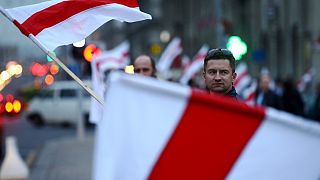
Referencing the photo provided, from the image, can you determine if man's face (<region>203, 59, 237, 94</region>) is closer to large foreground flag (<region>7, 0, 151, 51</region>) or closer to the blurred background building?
large foreground flag (<region>7, 0, 151, 51</region>)

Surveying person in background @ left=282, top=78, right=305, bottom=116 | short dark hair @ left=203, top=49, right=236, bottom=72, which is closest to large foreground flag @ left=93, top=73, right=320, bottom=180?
short dark hair @ left=203, top=49, right=236, bottom=72

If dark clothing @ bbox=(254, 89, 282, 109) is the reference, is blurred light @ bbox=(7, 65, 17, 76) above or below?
below

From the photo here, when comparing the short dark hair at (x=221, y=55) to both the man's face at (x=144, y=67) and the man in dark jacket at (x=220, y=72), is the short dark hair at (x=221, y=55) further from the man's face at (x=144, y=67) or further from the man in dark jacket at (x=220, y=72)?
the man's face at (x=144, y=67)

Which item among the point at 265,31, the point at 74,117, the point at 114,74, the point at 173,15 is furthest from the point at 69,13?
the point at 173,15

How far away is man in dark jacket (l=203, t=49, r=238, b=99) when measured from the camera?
536cm

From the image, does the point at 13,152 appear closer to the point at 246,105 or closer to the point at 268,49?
the point at 246,105

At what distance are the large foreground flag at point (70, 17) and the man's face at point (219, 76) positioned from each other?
0.71 metres

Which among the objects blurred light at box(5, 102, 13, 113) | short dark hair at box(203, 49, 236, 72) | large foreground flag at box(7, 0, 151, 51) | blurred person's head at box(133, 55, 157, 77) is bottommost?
blurred light at box(5, 102, 13, 113)

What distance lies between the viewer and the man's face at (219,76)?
5363mm

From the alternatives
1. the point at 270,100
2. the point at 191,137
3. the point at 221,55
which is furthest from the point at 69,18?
the point at 270,100

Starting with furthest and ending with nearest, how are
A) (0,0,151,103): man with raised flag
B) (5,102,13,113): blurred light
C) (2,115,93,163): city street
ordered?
(5,102,13,113): blurred light, (2,115,93,163): city street, (0,0,151,103): man with raised flag

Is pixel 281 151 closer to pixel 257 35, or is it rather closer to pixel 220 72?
pixel 220 72

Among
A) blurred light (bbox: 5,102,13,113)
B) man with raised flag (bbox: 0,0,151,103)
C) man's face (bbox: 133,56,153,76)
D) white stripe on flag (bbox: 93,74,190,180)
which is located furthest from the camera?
blurred light (bbox: 5,102,13,113)

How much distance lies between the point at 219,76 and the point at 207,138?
207 centimetres
